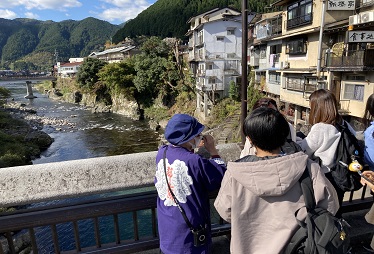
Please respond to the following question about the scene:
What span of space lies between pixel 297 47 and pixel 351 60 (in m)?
4.80

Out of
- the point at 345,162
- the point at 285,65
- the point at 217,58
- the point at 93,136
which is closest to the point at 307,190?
the point at 345,162

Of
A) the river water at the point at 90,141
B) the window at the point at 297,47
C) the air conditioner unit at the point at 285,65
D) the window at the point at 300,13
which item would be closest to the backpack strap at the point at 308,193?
the river water at the point at 90,141

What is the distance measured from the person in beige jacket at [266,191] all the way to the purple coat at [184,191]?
207mm

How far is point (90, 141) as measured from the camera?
26.0 m

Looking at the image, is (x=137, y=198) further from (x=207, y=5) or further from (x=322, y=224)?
(x=207, y=5)

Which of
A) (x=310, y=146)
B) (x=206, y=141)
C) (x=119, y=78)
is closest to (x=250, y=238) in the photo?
(x=206, y=141)

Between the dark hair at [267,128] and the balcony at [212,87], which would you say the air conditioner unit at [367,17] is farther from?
the balcony at [212,87]

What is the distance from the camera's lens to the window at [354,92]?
14.6 meters

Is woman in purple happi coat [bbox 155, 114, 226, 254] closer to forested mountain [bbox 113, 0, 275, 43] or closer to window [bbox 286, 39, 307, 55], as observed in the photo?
window [bbox 286, 39, 307, 55]

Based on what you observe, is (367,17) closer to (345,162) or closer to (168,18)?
(345,162)

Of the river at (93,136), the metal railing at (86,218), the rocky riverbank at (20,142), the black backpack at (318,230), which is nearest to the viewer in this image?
the black backpack at (318,230)

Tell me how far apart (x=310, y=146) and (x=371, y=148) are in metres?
0.68

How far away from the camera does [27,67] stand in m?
133

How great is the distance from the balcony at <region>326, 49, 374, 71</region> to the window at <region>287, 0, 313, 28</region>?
2912mm
